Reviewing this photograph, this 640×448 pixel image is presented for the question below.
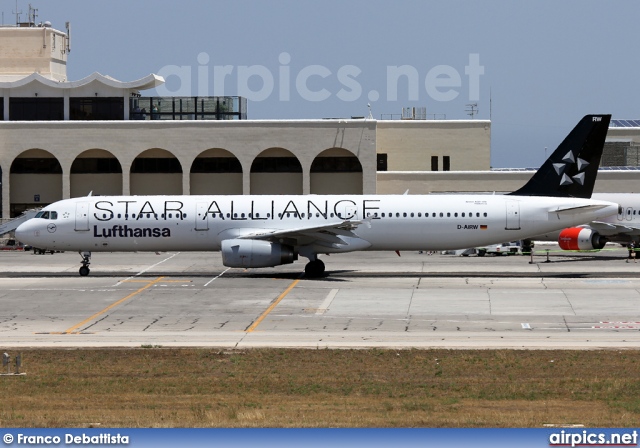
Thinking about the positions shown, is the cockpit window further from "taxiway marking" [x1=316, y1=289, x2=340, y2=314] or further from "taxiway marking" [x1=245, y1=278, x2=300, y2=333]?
"taxiway marking" [x1=316, y1=289, x2=340, y2=314]

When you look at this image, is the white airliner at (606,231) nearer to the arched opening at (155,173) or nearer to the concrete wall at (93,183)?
the arched opening at (155,173)

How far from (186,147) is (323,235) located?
3542 centimetres

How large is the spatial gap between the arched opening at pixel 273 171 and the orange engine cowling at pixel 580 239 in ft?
89.8

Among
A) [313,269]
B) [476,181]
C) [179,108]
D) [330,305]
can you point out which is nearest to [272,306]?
[330,305]

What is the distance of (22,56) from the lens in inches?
3499

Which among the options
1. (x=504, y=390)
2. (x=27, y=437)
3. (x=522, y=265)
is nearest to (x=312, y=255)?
(x=522, y=265)

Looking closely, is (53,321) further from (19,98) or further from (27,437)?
(19,98)

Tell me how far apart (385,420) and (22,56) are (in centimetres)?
7641

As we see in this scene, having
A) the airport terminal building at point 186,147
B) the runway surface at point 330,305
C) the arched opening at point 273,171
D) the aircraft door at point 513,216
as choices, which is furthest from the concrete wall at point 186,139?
the aircraft door at point 513,216

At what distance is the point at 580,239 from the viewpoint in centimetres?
6322

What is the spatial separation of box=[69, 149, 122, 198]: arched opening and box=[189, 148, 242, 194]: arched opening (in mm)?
6335

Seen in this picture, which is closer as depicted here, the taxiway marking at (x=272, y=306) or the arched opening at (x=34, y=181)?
the taxiway marking at (x=272, y=306)

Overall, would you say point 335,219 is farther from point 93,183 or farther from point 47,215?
point 93,183

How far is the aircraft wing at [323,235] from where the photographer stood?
49125mm
